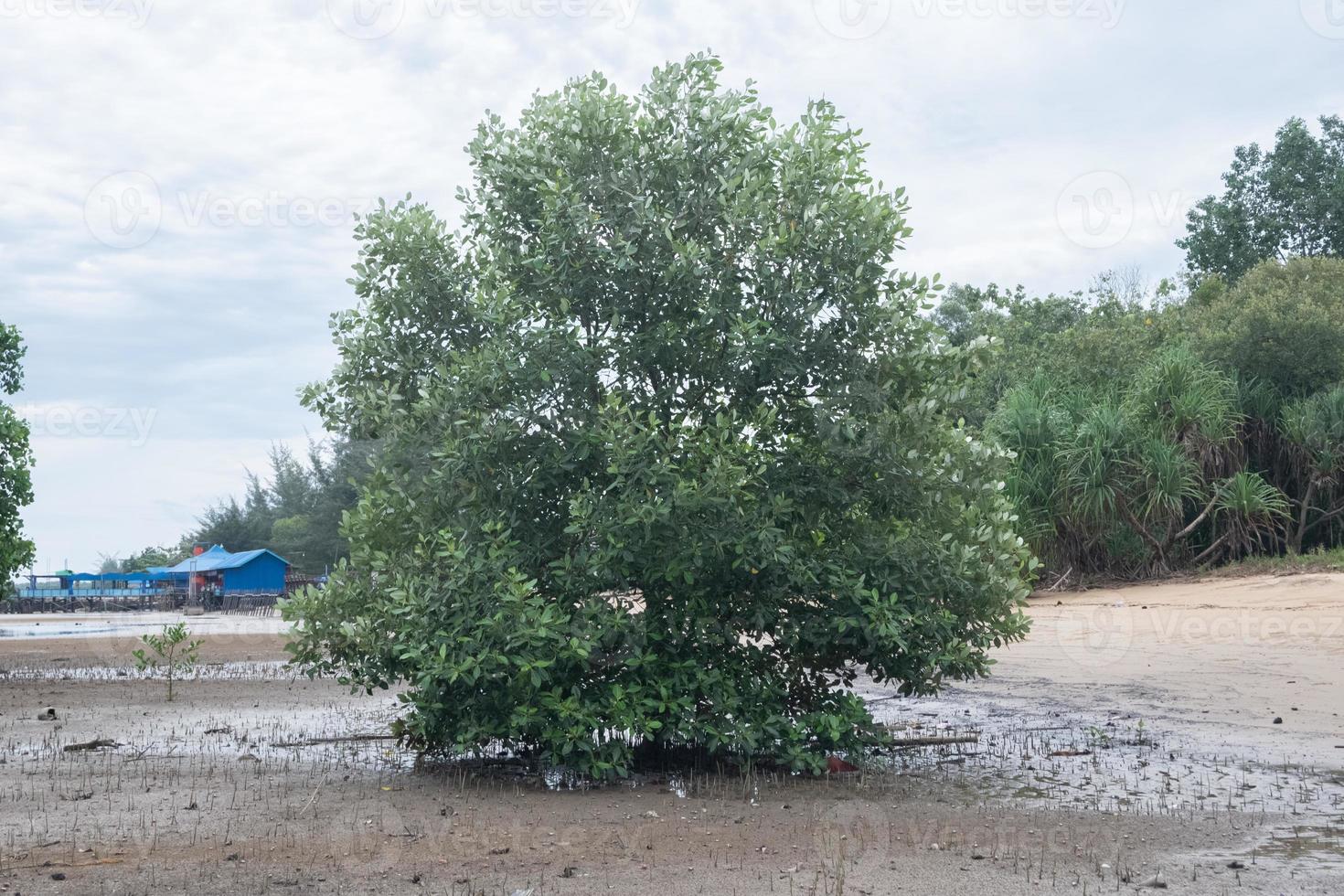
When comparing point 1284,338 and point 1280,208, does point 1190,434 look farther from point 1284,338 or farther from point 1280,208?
point 1280,208

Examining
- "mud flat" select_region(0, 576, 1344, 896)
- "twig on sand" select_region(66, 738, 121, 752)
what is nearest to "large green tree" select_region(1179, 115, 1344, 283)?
"mud flat" select_region(0, 576, 1344, 896)

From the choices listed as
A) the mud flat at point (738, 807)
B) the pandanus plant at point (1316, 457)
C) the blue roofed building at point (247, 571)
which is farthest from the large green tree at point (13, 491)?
the blue roofed building at point (247, 571)

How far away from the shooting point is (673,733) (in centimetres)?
841

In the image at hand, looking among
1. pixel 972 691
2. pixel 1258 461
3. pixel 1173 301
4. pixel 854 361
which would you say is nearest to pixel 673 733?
pixel 854 361

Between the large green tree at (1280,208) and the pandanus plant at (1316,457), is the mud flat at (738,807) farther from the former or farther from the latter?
the large green tree at (1280,208)

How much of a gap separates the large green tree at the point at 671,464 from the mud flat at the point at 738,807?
73cm

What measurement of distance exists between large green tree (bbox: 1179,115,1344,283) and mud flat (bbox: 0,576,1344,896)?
115ft

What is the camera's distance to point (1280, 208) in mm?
44281

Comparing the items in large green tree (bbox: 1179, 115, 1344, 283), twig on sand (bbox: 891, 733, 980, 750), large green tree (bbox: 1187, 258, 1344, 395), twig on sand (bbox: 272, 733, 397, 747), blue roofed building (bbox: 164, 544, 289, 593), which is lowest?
twig on sand (bbox: 891, 733, 980, 750)

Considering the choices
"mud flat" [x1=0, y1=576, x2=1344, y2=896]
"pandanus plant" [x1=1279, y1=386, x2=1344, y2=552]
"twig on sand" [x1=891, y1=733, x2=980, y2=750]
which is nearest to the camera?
"mud flat" [x1=0, y1=576, x2=1344, y2=896]

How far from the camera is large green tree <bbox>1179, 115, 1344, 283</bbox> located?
43.2m

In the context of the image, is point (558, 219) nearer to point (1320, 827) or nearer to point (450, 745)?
point (450, 745)

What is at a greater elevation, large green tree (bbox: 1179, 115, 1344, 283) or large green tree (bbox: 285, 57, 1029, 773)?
large green tree (bbox: 1179, 115, 1344, 283)

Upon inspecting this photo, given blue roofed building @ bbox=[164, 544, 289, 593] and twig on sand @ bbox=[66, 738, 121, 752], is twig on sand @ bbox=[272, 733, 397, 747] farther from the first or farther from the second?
blue roofed building @ bbox=[164, 544, 289, 593]
